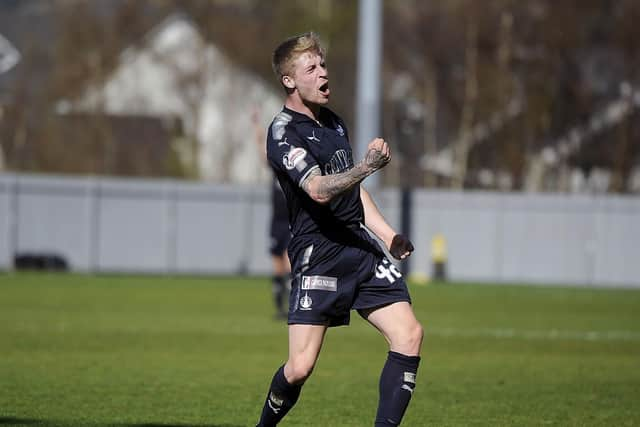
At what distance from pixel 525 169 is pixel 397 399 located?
121 ft

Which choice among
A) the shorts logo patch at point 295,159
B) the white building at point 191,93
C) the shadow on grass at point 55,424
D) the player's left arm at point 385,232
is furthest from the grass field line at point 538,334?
the white building at point 191,93

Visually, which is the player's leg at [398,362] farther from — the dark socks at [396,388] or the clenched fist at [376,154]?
the clenched fist at [376,154]

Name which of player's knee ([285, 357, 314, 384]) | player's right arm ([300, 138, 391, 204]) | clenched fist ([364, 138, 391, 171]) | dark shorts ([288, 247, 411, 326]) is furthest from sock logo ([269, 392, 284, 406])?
clenched fist ([364, 138, 391, 171])

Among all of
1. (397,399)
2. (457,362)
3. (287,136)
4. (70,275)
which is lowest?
(70,275)

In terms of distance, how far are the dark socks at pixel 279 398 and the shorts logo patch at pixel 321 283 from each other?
522 mm

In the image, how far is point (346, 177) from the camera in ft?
20.9

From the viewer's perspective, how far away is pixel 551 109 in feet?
140

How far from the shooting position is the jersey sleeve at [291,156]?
6.59 m

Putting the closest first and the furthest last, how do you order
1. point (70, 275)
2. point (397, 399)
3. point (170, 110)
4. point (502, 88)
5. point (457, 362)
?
1. point (397, 399)
2. point (457, 362)
3. point (70, 275)
4. point (502, 88)
5. point (170, 110)

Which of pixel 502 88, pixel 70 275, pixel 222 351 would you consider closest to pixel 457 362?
pixel 222 351

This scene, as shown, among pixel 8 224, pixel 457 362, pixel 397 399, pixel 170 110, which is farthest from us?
pixel 170 110

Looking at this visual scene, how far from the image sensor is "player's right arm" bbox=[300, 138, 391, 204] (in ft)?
20.5

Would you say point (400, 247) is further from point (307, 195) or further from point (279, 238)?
point (279, 238)

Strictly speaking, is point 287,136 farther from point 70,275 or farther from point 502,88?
point 502,88
